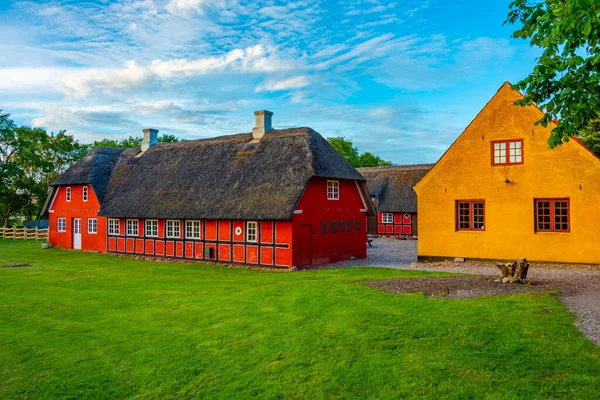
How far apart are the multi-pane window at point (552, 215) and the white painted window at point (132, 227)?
19703mm

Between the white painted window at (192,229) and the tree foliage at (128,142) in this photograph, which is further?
the tree foliage at (128,142)

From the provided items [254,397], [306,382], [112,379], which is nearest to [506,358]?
[306,382]

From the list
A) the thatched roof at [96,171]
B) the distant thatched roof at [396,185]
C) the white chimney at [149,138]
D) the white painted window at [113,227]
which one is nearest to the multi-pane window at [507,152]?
the distant thatched roof at [396,185]

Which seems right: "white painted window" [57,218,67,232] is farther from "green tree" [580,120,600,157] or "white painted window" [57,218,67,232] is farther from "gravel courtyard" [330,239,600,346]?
"green tree" [580,120,600,157]

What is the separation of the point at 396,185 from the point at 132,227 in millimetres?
21049

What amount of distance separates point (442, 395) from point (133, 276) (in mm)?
14872

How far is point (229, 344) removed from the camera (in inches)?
340

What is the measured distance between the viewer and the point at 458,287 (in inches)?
489

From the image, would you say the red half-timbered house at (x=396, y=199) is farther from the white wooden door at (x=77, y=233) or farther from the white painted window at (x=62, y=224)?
the white painted window at (x=62, y=224)

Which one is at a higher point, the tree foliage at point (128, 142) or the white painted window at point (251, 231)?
the tree foliage at point (128, 142)

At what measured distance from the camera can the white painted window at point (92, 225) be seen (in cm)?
2852

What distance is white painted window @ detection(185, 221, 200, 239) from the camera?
74.6 ft

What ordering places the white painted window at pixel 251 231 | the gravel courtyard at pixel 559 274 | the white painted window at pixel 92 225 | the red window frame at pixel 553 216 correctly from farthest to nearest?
the white painted window at pixel 92 225
the white painted window at pixel 251 231
the red window frame at pixel 553 216
the gravel courtyard at pixel 559 274

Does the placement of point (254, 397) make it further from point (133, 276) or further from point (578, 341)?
point (133, 276)
